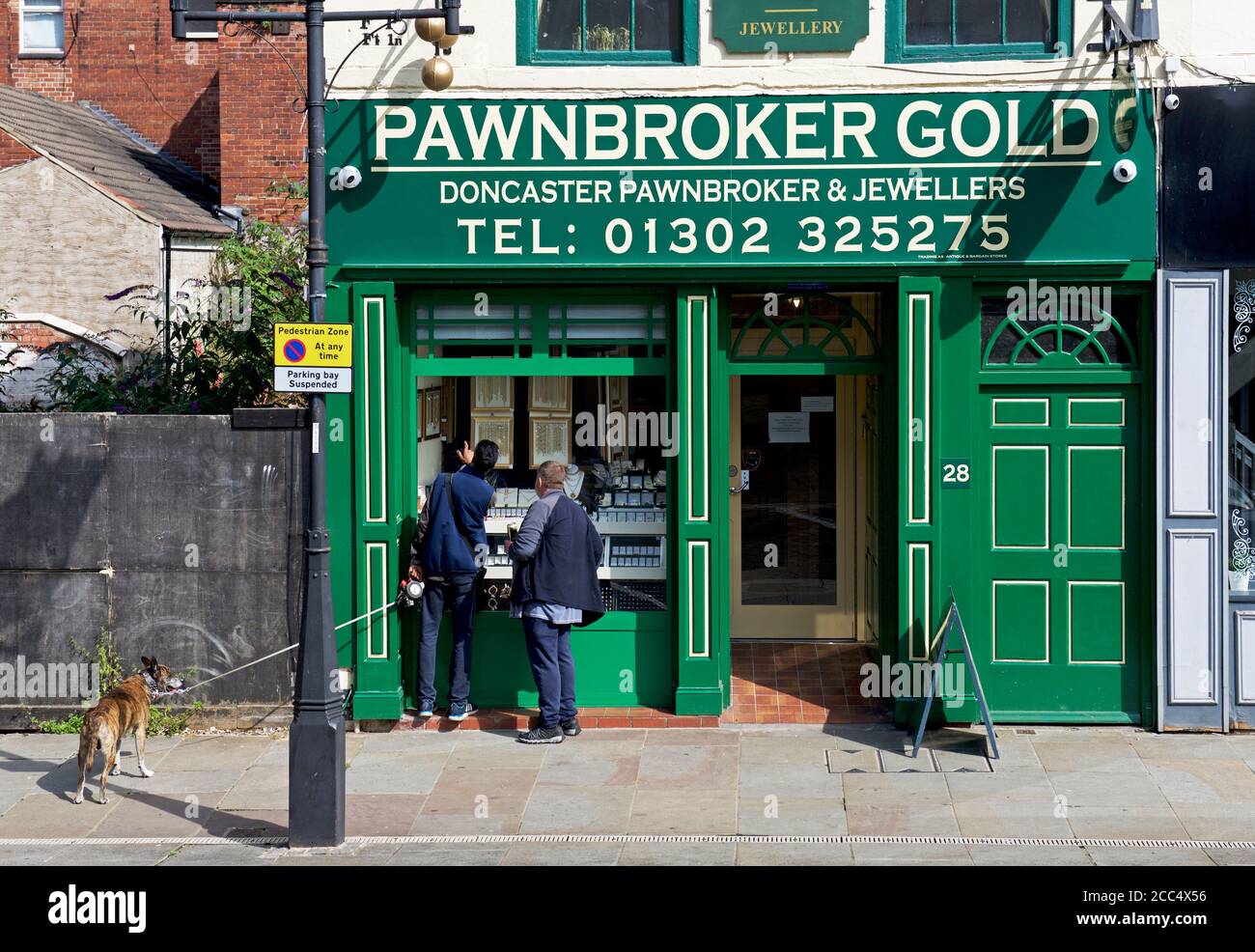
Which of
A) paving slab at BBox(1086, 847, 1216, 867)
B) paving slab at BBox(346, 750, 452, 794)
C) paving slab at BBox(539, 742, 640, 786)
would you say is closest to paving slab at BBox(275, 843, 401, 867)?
paving slab at BBox(346, 750, 452, 794)

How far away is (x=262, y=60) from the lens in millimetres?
19484

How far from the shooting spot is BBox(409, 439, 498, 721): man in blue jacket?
1053 cm

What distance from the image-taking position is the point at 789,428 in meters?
12.4

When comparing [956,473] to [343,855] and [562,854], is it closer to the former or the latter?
[562,854]

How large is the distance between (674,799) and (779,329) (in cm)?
371

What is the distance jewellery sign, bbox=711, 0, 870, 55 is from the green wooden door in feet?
8.98

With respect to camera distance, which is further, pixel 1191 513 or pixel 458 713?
pixel 458 713

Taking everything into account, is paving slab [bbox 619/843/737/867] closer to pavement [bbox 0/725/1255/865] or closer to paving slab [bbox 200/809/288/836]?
pavement [bbox 0/725/1255/865]

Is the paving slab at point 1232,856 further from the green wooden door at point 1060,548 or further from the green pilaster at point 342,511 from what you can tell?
→ the green pilaster at point 342,511

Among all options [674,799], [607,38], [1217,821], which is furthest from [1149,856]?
[607,38]

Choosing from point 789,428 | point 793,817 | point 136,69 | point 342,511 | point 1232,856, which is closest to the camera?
point 1232,856

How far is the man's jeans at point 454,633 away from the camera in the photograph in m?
10.6

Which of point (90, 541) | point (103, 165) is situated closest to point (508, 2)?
point (90, 541)

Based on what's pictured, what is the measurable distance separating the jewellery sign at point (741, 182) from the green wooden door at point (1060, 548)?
3.82ft
